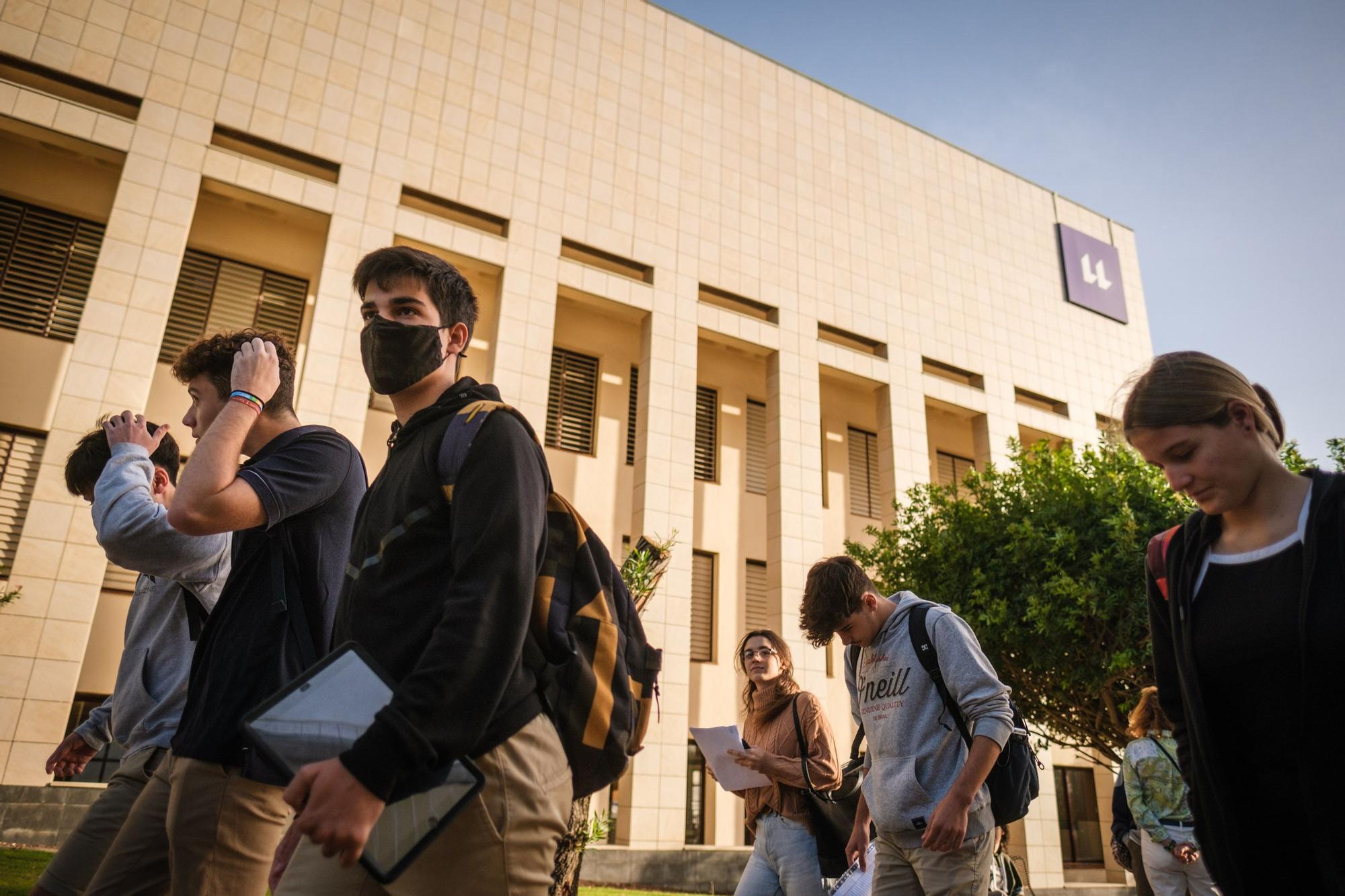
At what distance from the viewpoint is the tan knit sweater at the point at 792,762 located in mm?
4969

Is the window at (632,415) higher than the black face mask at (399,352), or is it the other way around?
the window at (632,415)

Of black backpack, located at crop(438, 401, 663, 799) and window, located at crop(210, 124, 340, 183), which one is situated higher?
window, located at crop(210, 124, 340, 183)

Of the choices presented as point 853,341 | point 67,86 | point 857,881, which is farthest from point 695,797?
point 67,86

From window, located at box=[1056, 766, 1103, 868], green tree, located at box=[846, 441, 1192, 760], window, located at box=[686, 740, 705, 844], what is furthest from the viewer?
window, located at box=[1056, 766, 1103, 868]

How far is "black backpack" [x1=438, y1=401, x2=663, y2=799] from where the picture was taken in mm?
1831

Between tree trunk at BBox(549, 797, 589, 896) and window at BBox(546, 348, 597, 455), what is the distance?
32.0 feet

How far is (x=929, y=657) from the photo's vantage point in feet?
12.4

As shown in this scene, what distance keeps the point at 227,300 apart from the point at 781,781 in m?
14.3

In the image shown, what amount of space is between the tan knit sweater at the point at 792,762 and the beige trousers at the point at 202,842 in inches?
122

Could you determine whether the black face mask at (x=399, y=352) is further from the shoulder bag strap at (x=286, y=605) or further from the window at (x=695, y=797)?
the window at (x=695, y=797)

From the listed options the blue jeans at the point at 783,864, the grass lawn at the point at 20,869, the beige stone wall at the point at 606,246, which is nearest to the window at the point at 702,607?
the beige stone wall at the point at 606,246

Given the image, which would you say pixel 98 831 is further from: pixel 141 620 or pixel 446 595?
pixel 446 595

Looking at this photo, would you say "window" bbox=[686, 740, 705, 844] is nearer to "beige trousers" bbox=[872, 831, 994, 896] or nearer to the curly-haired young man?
"beige trousers" bbox=[872, 831, 994, 896]

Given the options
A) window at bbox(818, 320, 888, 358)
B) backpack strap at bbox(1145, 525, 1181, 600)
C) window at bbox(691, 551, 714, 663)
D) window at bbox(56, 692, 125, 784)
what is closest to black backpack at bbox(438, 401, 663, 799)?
backpack strap at bbox(1145, 525, 1181, 600)
